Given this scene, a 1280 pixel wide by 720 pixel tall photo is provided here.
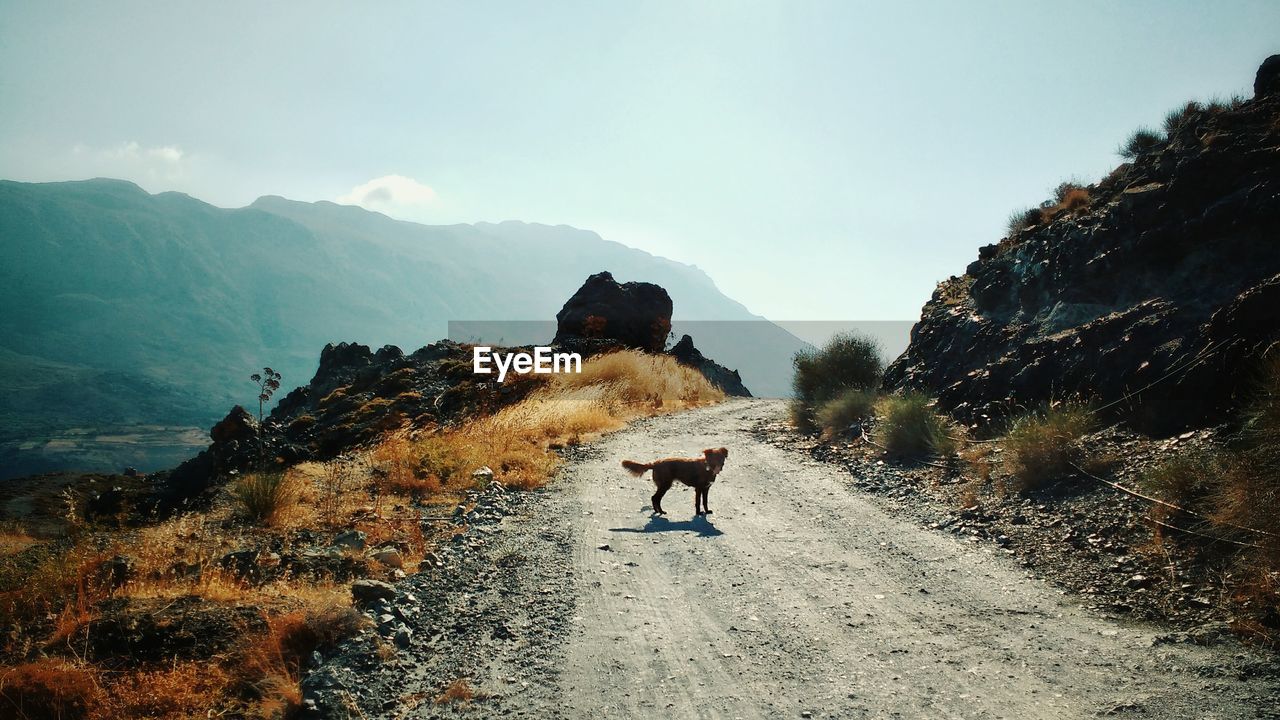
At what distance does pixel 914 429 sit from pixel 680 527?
18.2ft

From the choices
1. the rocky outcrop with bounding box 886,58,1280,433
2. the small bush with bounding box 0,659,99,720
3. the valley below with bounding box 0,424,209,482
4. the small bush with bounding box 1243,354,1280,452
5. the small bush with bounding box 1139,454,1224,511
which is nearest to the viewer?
the small bush with bounding box 0,659,99,720

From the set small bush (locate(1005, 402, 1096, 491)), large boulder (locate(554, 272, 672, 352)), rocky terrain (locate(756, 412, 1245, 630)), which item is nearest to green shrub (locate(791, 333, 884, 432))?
rocky terrain (locate(756, 412, 1245, 630))

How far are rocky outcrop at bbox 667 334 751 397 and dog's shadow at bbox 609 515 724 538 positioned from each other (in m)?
23.6

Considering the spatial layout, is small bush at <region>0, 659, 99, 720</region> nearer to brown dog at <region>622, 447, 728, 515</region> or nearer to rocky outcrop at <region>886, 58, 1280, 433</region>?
brown dog at <region>622, 447, 728, 515</region>

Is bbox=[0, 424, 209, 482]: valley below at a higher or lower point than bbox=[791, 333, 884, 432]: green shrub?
lower

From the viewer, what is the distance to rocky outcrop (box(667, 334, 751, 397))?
3269 cm

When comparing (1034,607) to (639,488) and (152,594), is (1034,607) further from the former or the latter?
(152,594)

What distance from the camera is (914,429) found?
11.1 m

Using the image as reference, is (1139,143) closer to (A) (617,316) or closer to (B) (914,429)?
(B) (914,429)

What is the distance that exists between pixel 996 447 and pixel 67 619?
34.0 ft

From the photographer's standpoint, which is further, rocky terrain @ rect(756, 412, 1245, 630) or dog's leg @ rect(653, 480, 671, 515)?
dog's leg @ rect(653, 480, 671, 515)

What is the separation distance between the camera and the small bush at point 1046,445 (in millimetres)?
7684

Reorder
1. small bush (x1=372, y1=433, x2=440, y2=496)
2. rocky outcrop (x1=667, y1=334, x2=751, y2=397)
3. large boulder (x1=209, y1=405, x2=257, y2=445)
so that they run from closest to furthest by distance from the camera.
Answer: small bush (x1=372, y1=433, x2=440, y2=496) < large boulder (x1=209, y1=405, x2=257, y2=445) < rocky outcrop (x1=667, y1=334, x2=751, y2=397)

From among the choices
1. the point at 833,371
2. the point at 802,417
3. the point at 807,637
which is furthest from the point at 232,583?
the point at 833,371
